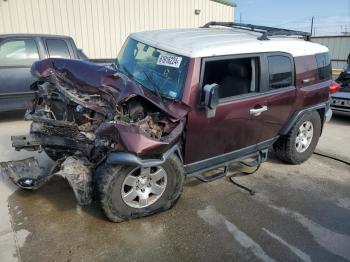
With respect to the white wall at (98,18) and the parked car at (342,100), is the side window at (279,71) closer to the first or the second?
the parked car at (342,100)

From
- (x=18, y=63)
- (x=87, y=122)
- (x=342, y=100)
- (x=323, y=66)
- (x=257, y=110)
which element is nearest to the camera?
(x=87, y=122)

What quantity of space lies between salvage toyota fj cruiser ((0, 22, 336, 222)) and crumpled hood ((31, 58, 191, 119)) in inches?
0.5

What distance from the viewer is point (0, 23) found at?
8781 mm

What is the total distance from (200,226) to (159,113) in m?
1.24

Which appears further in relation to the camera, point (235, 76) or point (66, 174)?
point (235, 76)

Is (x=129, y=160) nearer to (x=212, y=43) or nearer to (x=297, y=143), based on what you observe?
(x=212, y=43)

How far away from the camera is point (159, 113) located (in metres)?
3.29

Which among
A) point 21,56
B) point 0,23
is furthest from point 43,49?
point 0,23

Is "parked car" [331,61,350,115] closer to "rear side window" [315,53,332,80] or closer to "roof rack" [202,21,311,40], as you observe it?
"rear side window" [315,53,332,80]

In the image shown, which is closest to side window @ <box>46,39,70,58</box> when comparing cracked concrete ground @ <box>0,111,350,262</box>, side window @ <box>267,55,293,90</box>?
cracked concrete ground @ <box>0,111,350,262</box>

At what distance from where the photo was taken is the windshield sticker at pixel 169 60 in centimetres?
341

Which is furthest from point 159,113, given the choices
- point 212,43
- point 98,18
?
point 98,18

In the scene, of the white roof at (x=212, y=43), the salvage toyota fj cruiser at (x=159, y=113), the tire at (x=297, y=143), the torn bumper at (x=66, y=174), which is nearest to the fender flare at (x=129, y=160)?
the salvage toyota fj cruiser at (x=159, y=113)

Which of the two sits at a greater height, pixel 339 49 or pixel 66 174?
pixel 339 49
